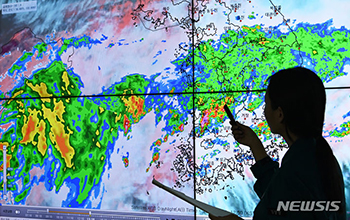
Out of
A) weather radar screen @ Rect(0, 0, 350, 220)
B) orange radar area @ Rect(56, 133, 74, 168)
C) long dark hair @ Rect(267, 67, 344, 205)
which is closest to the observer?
long dark hair @ Rect(267, 67, 344, 205)

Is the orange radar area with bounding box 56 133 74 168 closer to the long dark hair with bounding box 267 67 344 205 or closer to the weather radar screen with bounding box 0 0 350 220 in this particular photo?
the weather radar screen with bounding box 0 0 350 220

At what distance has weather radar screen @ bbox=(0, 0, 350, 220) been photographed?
70.7 inches

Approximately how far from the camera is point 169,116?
1.96 m

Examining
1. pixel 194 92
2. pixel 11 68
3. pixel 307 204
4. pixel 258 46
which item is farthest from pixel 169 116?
pixel 307 204

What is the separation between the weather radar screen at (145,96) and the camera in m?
1.80

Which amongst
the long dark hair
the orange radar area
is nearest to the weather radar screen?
the orange radar area

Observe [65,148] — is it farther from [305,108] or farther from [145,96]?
[305,108]

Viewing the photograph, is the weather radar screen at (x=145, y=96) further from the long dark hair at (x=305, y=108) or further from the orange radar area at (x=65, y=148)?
the long dark hair at (x=305, y=108)

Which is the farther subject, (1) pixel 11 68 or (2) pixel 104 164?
(1) pixel 11 68

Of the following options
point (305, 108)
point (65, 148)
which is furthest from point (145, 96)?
point (305, 108)

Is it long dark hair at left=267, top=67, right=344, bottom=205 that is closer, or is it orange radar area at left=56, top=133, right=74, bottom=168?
long dark hair at left=267, top=67, right=344, bottom=205

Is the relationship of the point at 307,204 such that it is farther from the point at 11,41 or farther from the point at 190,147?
the point at 11,41

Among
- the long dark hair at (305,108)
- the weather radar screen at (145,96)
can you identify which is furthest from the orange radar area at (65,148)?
the long dark hair at (305,108)

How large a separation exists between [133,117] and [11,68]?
0.86 m
